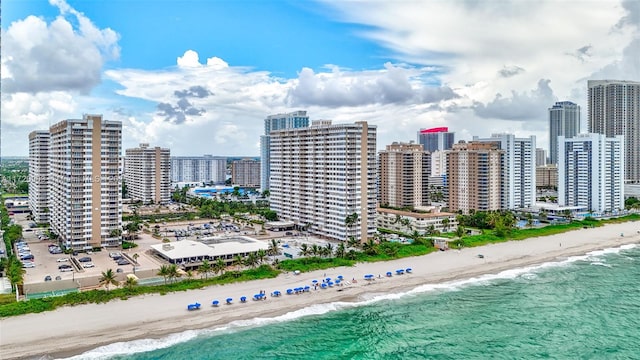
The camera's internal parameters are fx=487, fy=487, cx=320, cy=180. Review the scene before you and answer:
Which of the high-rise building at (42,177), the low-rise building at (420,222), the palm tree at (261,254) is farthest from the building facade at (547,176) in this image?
the high-rise building at (42,177)

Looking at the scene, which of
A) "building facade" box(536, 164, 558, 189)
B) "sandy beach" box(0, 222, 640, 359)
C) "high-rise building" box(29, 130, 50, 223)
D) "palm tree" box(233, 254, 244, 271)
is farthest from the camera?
"building facade" box(536, 164, 558, 189)

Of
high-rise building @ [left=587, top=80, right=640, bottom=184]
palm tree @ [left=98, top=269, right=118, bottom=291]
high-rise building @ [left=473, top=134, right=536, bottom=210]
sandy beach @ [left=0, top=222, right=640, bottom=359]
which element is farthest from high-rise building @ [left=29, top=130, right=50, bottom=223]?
high-rise building @ [left=587, top=80, right=640, bottom=184]

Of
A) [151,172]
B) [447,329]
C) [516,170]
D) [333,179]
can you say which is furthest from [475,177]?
[151,172]

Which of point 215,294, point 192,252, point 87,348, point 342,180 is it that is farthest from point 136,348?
point 342,180

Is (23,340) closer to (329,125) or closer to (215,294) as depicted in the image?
(215,294)

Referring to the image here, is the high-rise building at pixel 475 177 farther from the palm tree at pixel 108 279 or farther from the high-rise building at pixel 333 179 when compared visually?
the palm tree at pixel 108 279

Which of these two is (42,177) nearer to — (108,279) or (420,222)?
(108,279)

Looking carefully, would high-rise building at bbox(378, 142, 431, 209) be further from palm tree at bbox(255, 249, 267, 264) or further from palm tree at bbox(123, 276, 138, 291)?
palm tree at bbox(123, 276, 138, 291)
